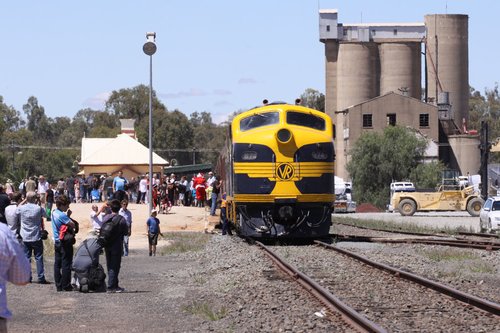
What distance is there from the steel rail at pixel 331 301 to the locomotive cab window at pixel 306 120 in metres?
6.62

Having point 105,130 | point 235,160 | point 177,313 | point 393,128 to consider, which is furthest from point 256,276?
point 105,130

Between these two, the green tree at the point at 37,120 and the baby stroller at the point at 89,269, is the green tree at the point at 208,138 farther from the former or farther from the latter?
the baby stroller at the point at 89,269

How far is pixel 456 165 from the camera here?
105 m

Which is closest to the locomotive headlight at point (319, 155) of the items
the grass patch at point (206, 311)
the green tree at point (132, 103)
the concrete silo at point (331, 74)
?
the grass patch at point (206, 311)

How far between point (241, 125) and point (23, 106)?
6338 inches

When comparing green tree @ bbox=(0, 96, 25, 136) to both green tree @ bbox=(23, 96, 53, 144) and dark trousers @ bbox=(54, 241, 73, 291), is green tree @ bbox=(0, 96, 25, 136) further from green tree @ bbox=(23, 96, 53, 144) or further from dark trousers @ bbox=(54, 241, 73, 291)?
dark trousers @ bbox=(54, 241, 73, 291)

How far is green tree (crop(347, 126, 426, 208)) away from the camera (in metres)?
98.5

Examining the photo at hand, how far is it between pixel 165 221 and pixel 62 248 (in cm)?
2192

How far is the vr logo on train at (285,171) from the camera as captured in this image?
84.9 ft

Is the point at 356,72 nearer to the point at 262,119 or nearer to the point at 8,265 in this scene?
the point at 262,119

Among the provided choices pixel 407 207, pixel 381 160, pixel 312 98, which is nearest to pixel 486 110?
pixel 312 98

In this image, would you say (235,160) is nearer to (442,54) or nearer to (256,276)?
(256,276)

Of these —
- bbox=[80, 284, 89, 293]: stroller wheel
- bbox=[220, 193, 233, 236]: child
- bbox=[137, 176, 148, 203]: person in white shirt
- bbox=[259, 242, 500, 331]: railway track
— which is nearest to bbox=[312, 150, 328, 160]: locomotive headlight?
bbox=[259, 242, 500, 331]: railway track

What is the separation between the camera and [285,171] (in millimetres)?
25906
